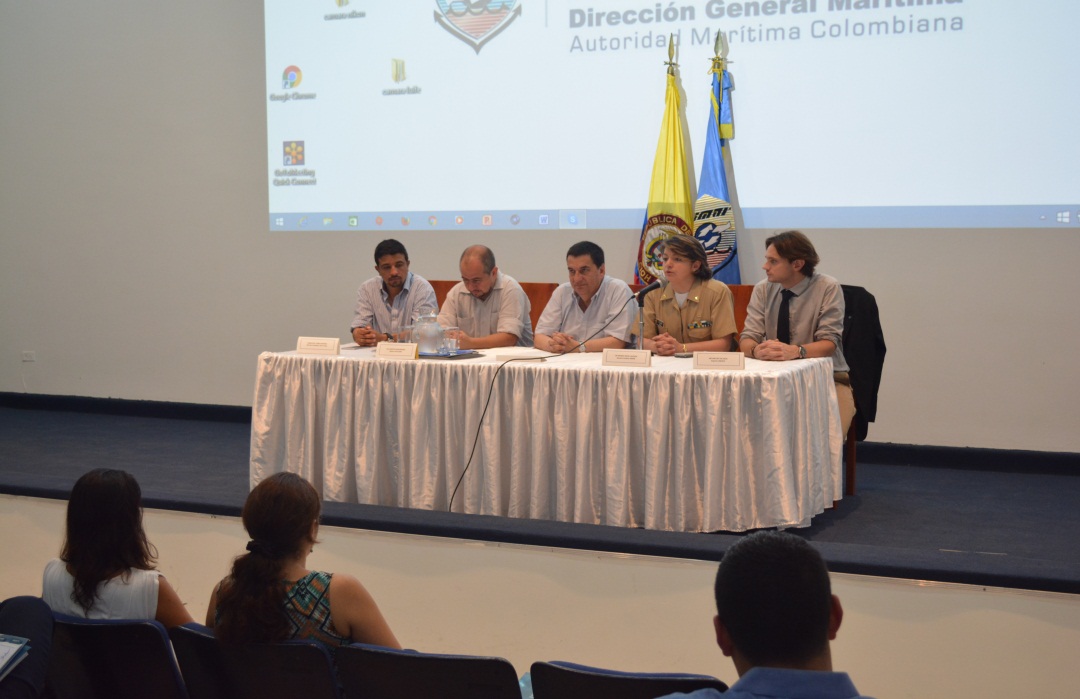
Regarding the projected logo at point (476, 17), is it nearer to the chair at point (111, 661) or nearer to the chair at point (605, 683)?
the chair at point (111, 661)

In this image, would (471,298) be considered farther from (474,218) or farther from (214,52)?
(214,52)

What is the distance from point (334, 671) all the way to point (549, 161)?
3922 mm

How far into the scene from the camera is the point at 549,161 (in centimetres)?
530

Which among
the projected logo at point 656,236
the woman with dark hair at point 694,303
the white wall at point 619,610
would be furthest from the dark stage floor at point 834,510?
the projected logo at point 656,236

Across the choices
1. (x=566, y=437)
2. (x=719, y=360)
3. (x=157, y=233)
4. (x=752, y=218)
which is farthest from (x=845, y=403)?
(x=157, y=233)

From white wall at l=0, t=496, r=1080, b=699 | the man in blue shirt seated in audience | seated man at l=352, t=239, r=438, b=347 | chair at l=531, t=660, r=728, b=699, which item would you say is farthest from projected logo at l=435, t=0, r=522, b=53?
the man in blue shirt seated in audience

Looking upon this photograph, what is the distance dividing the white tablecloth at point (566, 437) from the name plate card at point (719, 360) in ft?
0.19

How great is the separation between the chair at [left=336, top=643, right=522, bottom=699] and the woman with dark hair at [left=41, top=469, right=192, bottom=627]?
0.48 meters

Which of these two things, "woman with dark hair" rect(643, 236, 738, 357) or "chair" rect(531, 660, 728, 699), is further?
"woman with dark hair" rect(643, 236, 738, 357)

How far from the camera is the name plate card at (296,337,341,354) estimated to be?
12.7ft

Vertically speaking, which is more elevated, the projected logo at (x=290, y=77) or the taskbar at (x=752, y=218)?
the projected logo at (x=290, y=77)

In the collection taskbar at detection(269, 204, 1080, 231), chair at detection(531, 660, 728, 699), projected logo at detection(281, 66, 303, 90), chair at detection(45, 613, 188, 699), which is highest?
projected logo at detection(281, 66, 303, 90)

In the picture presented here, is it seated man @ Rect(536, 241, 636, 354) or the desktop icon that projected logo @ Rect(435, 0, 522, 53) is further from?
seated man @ Rect(536, 241, 636, 354)

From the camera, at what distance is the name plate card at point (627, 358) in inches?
138
